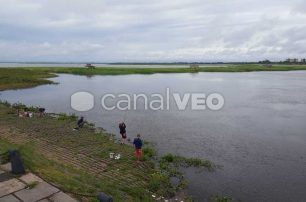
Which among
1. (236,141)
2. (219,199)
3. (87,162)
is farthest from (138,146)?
(236,141)

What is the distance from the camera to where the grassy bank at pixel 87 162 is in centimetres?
1445

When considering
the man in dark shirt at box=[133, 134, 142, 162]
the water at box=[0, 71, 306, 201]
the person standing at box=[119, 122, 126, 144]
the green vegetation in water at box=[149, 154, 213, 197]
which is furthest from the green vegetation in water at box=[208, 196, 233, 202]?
the person standing at box=[119, 122, 126, 144]

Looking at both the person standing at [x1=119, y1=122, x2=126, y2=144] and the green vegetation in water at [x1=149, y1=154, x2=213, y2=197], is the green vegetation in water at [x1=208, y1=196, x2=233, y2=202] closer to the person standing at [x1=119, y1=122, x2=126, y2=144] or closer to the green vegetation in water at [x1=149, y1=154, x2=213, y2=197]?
the green vegetation in water at [x1=149, y1=154, x2=213, y2=197]

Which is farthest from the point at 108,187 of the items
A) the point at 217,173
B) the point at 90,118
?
the point at 90,118

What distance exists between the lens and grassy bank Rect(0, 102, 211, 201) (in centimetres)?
1445

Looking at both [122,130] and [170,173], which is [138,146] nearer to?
[170,173]

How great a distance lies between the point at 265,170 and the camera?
19.6 m

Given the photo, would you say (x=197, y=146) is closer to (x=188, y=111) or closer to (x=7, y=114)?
(x=188, y=111)

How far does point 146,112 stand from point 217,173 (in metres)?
19.7

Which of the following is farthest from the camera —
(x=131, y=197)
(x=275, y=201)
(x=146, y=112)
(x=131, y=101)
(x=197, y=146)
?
(x=131, y=101)

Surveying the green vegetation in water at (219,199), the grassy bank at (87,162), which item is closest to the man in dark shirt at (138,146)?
the grassy bank at (87,162)

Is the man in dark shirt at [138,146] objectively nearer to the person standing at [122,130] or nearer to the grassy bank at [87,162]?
the grassy bank at [87,162]

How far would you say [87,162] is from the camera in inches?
765

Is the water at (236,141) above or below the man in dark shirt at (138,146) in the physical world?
below
